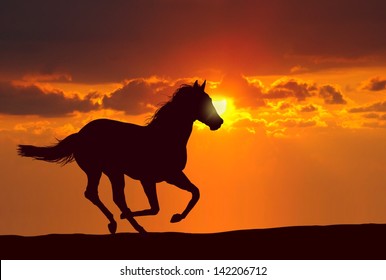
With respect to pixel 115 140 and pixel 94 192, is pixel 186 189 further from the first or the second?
pixel 94 192

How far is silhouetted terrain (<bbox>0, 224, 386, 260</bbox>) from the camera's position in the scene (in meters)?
18.6

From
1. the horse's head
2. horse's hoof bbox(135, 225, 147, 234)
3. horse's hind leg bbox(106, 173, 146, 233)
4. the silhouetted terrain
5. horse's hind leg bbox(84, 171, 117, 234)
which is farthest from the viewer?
horse's hind leg bbox(84, 171, 117, 234)

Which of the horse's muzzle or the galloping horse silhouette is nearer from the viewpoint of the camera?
the galloping horse silhouette

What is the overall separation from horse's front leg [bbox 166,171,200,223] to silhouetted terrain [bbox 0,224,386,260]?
0.37 m

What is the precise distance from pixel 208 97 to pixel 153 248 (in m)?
3.47

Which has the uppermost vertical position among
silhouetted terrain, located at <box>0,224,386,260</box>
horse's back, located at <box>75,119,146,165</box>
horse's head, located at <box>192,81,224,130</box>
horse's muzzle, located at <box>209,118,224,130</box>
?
horse's head, located at <box>192,81,224,130</box>

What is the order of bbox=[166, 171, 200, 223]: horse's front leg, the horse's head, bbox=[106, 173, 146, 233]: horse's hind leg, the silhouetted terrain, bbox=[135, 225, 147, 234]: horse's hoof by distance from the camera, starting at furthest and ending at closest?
the horse's head → bbox=[106, 173, 146, 233]: horse's hind leg → bbox=[135, 225, 147, 234]: horse's hoof → bbox=[166, 171, 200, 223]: horse's front leg → the silhouetted terrain

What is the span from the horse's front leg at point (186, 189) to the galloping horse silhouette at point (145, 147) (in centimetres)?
12

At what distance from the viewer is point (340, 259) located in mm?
18391

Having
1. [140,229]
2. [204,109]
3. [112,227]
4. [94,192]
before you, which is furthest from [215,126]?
[112,227]

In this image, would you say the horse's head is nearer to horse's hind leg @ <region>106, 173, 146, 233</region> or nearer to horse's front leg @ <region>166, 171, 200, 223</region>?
horse's front leg @ <region>166, 171, 200, 223</region>

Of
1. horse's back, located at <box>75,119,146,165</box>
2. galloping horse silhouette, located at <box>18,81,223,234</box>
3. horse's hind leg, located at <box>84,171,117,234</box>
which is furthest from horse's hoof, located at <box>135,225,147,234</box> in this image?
horse's back, located at <box>75,119,146,165</box>

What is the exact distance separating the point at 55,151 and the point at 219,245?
175 inches

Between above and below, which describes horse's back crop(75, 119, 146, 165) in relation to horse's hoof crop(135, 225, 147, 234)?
above
